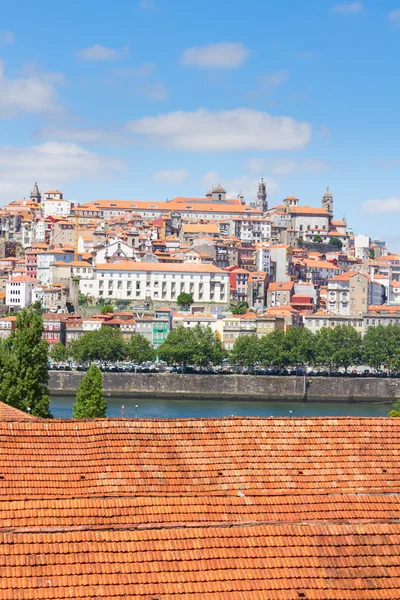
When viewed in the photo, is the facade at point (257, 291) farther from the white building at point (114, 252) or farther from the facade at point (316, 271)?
the white building at point (114, 252)

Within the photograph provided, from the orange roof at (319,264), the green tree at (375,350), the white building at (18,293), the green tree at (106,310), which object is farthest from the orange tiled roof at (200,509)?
the orange roof at (319,264)

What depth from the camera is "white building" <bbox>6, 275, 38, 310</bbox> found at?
2953 inches

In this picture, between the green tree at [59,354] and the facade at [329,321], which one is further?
the facade at [329,321]

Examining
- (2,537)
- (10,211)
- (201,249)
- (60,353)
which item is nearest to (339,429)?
(2,537)

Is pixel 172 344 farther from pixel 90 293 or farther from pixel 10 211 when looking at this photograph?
pixel 10 211

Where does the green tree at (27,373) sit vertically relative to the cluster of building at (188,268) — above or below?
below

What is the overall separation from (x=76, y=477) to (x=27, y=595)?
123cm

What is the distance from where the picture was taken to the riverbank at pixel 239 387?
2084 inches

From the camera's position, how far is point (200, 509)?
698 cm

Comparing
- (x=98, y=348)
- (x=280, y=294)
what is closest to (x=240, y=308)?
(x=280, y=294)

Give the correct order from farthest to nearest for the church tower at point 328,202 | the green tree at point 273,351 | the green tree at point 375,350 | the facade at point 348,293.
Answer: the church tower at point 328,202 → the facade at point 348,293 → the green tree at point 375,350 → the green tree at point 273,351

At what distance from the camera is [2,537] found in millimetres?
6379

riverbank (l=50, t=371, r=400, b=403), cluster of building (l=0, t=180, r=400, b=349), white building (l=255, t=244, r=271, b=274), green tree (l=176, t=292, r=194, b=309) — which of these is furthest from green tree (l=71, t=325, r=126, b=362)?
white building (l=255, t=244, r=271, b=274)

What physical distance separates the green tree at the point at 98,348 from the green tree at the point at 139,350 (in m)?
0.46
